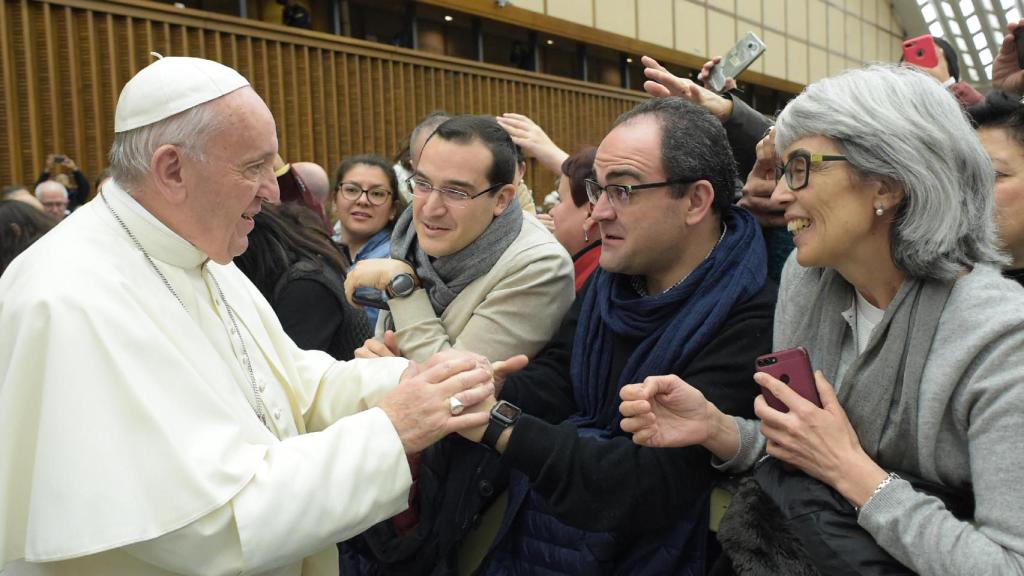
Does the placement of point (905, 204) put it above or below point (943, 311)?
above

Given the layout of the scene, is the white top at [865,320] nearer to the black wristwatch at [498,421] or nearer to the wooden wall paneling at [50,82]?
the black wristwatch at [498,421]

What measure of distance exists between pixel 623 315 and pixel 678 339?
0.16 meters

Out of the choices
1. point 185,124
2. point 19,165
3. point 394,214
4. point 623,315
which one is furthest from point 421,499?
point 19,165

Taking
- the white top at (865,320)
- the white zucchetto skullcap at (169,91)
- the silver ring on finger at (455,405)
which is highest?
the white zucchetto skullcap at (169,91)

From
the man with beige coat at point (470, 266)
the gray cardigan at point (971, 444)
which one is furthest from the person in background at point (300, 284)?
the gray cardigan at point (971, 444)

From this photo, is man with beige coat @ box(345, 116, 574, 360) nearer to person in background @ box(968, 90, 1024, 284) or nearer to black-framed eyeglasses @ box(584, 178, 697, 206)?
black-framed eyeglasses @ box(584, 178, 697, 206)

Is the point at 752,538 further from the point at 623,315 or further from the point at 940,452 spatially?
the point at 623,315

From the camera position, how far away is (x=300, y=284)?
226 centimetres

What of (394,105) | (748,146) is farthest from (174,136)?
(394,105)

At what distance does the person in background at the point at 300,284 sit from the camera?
2256mm

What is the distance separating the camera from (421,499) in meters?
1.77

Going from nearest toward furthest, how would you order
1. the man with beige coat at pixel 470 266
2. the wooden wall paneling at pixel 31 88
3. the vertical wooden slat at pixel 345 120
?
the man with beige coat at pixel 470 266 → the wooden wall paneling at pixel 31 88 → the vertical wooden slat at pixel 345 120

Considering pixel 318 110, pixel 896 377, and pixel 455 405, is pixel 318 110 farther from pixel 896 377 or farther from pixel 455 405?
pixel 896 377

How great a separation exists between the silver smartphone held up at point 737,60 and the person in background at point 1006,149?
0.67 metres
